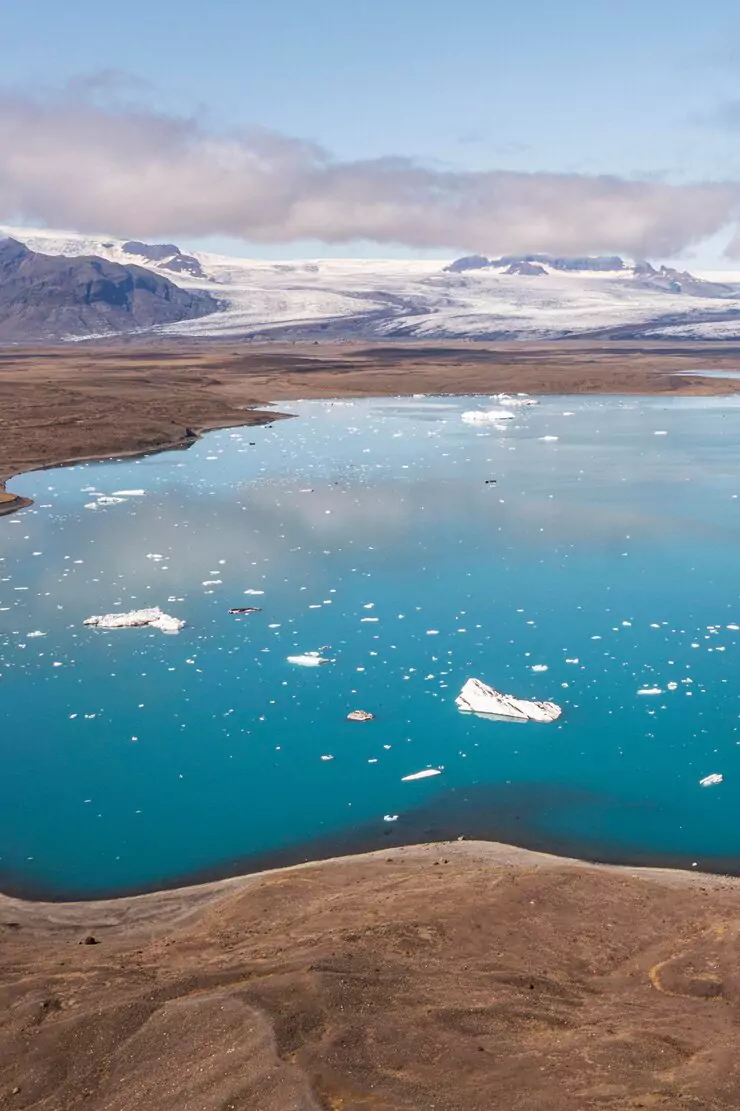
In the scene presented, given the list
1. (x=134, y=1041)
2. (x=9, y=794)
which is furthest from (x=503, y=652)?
(x=134, y=1041)

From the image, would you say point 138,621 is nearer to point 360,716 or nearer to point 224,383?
point 360,716

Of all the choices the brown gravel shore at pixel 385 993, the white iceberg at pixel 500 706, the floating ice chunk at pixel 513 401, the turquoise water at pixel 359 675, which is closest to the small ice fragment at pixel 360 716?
the turquoise water at pixel 359 675

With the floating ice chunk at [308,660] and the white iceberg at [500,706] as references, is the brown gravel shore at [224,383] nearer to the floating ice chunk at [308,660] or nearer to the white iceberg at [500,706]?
the floating ice chunk at [308,660]

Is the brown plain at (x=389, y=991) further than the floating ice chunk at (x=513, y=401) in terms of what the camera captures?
No

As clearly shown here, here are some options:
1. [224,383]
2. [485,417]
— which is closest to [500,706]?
[485,417]

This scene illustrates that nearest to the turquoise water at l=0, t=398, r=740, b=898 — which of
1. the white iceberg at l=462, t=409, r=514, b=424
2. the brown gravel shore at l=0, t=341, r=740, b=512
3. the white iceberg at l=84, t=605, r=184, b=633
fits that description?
the white iceberg at l=84, t=605, r=184, b=633

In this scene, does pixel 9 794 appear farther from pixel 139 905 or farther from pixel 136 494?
pixel 136 494

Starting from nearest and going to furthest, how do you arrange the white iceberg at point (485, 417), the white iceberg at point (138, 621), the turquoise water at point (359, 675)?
1. the turquoise water at point (359, 675)
2. the white iceberg at point (138, 621)
3. the white iceberg at point (485, 417)
